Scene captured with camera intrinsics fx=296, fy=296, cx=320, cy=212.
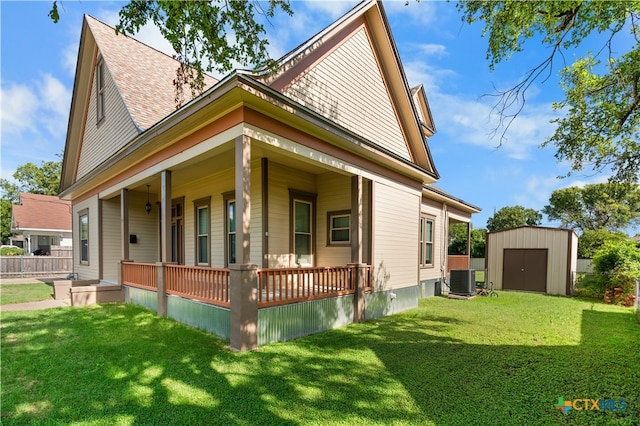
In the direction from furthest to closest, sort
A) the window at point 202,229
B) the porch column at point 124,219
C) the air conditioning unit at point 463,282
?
the air conditioning unit at point 463,282 < the window at point 202,229 < the porch column at point 124,219

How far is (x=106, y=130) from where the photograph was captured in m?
10.4

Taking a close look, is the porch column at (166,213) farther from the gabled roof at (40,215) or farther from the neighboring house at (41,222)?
the gabled roof at (40,215)

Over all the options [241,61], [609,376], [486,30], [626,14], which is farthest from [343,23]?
[609,376]

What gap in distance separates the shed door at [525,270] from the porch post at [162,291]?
14491 mm

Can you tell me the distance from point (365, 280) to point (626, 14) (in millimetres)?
7663

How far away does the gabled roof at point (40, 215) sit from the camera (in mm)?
21875

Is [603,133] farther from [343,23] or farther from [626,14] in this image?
[343,23]

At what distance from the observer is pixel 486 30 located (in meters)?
6.61

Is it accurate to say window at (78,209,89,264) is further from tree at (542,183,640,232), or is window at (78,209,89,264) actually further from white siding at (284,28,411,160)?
tree at (542,183,640,232)

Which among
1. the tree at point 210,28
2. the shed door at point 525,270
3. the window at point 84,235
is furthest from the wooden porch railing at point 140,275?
the shed door at point 525,270

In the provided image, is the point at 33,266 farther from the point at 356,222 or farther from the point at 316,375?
the point at 316,375

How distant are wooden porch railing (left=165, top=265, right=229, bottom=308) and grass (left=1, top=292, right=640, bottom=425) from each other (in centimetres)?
68

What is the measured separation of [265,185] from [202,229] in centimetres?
363

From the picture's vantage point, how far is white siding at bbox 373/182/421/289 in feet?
26.0
